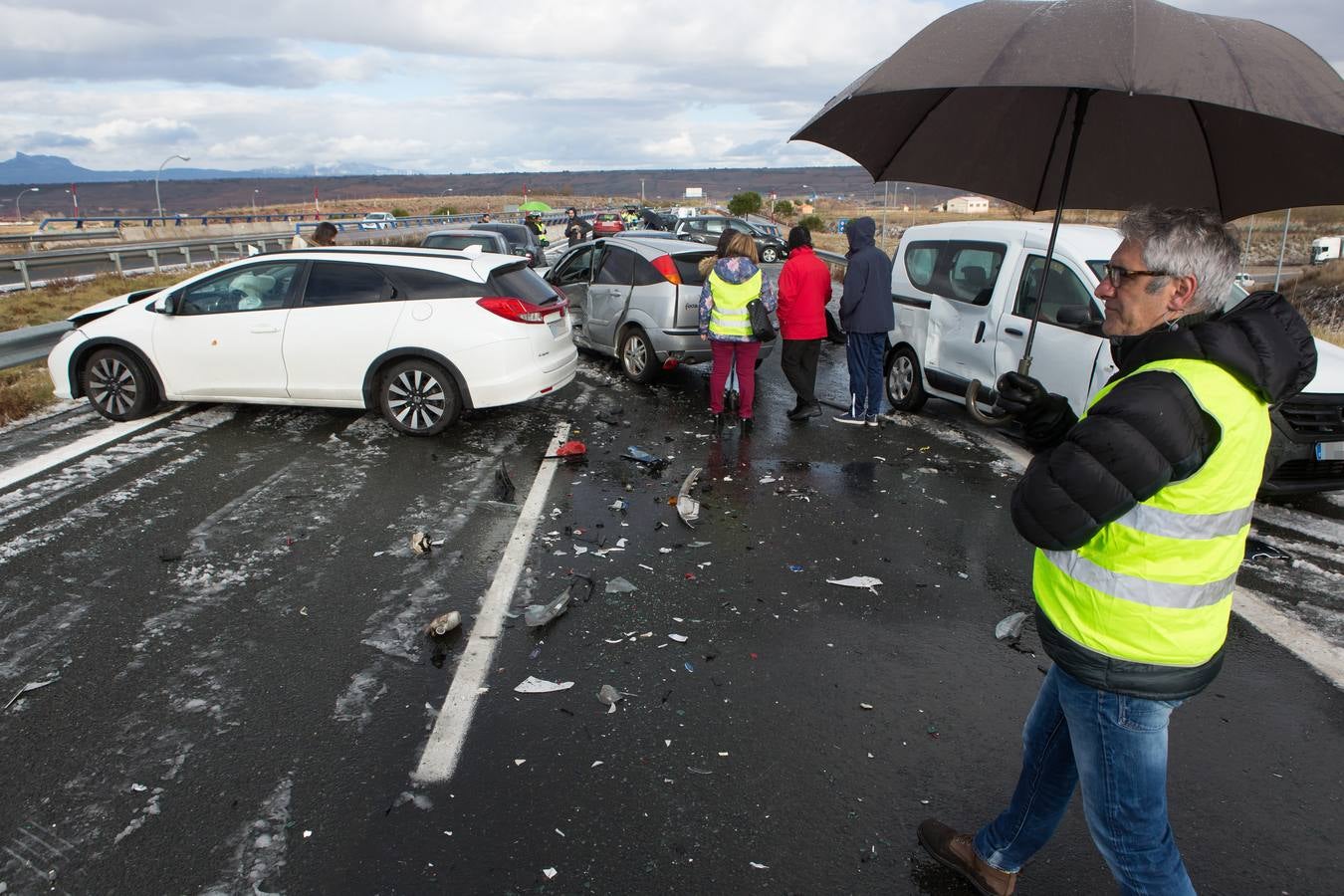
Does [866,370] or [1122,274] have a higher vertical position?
[1122,274]

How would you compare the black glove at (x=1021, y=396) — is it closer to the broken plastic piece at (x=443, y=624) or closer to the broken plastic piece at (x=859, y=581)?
the broken plastic piece at (x=859, y=581)

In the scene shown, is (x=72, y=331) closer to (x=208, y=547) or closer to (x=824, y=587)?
(x=208, y=547)

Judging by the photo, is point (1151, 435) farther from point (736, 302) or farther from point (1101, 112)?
point (736, 302)

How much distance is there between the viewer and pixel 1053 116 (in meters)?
3.66

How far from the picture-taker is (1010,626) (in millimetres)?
4453

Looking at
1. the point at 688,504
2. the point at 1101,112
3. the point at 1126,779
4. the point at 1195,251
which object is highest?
the point at 1101,112

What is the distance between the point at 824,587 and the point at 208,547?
3.87 meters

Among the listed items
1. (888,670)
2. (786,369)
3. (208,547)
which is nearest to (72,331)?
(208,547)

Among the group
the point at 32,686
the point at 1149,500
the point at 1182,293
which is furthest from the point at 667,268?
the point at 1149,500

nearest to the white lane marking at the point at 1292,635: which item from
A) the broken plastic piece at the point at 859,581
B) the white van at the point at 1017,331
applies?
the white van at the point at 1017,331

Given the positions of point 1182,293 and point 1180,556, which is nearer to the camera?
point 1180,556

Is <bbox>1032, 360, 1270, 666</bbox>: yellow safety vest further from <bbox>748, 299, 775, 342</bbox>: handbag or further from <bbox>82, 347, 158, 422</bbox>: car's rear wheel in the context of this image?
<bbox>82, 347, 158, 422</bbox>: car's rear wheel

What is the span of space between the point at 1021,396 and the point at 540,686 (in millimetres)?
2527

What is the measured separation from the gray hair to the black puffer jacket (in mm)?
90
